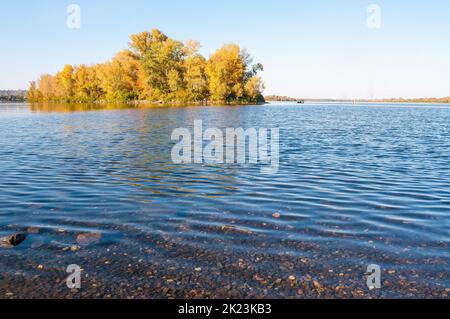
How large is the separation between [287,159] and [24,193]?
49.3 feet

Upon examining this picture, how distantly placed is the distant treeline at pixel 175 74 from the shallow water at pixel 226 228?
395 feet

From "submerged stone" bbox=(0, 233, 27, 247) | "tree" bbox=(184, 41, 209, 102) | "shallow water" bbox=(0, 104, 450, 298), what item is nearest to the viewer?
"shallow water" bbox=(0, 104, 450, 298)

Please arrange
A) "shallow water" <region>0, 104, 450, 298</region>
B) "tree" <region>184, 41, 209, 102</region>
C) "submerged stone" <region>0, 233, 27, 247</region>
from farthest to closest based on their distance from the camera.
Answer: "tree" <region>184, 41, 209, 102</region>
"submerged stone" <region>0, 233, 27, 247</region>
"shallow water" <region>0, 104, 450, 298</region>

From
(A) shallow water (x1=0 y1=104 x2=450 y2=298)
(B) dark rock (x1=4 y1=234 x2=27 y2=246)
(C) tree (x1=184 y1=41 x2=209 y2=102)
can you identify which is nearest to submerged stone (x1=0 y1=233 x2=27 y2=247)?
(B) dark rock (x1=4 y1=234 x2=27 y2=246)

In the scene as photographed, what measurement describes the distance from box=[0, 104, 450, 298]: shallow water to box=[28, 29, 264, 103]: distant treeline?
120 meters

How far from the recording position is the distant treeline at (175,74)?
449 ft

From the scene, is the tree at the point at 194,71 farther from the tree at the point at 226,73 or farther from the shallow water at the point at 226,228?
the shallow water at the point at 226,228

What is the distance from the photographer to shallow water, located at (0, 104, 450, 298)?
7570 mm

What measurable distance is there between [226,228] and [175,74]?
424ft

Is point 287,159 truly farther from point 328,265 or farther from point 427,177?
point 328,265

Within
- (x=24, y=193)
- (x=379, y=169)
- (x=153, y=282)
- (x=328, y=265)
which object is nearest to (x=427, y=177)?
(x=379, y=169)

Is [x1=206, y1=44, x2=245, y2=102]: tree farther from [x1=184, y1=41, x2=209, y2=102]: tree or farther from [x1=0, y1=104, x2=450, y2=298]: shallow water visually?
[x1=0, y1=104, x2=450, y2=298]: shallow water

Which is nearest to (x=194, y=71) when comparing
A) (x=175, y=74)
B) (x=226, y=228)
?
(x=175, y=74)

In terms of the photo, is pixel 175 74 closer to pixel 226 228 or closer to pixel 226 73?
pixel 226 73
